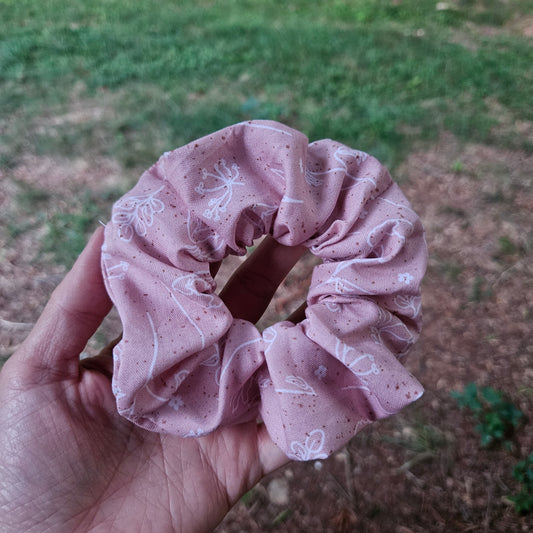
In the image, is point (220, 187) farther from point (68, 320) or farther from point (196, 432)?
point (196, 432)

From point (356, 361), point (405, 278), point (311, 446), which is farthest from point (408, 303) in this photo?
point (311, 446)

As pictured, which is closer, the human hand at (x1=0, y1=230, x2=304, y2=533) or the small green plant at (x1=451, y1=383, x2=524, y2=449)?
the human hand at (x1=0, y1=230, x2=304, y2=533)

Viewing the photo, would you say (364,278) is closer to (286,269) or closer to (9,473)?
(286,269)

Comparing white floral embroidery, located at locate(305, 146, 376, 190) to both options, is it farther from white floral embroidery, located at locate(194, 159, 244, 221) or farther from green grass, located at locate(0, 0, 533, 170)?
green grass, located at locate(0, 0, 533, 170)

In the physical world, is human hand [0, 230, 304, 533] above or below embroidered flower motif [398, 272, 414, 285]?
below

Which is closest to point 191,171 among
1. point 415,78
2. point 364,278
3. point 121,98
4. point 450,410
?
point 364,278

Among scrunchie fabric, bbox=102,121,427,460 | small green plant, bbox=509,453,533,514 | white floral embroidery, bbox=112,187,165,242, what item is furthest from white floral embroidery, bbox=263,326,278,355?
small green plant, bbox=509,453,533,514

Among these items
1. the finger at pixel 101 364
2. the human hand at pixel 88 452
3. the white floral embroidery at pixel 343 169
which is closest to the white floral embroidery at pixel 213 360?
the human hand at pixel 88 452
